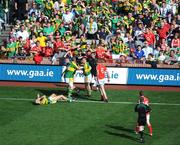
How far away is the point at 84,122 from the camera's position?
2197cm

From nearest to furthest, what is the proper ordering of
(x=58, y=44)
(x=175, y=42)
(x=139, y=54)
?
(x=139, y=54) → (x=175, y=42) → (x=58, y=44)

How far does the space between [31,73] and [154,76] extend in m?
6.54

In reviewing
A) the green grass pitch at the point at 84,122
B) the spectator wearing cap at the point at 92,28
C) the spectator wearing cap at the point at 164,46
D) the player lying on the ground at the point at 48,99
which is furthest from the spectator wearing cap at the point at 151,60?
the player lying on the ground at the point at 48,99

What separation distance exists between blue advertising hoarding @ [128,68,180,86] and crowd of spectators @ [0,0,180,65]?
0.91 meters

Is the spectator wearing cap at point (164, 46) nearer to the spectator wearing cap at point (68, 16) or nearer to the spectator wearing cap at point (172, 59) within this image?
the spectator wearing cap at point (172, 59)

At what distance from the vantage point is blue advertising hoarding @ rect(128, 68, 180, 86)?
28.3 meters

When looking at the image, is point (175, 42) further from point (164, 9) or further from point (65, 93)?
point (65, 93)

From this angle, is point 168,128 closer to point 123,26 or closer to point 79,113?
point 79,113

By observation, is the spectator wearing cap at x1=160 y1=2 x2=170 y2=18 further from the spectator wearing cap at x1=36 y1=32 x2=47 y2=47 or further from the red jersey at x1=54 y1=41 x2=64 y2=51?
the spectator wearing cap at x1=36 y1=32 x2=47 y2=47

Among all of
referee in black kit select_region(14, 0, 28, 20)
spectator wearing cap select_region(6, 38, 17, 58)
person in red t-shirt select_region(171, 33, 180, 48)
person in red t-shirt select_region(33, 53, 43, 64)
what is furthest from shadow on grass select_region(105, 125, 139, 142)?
referee in black kit select_region(14, 0, 28, 20)

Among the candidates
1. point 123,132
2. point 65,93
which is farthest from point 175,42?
point 123,132

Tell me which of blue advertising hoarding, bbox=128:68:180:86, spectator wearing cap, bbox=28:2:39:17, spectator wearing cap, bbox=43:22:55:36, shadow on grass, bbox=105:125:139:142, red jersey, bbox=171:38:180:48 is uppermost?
spectator wearing cap, bbox=28:2:39:17

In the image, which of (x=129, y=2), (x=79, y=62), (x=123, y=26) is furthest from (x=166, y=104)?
(x=129, y=2)

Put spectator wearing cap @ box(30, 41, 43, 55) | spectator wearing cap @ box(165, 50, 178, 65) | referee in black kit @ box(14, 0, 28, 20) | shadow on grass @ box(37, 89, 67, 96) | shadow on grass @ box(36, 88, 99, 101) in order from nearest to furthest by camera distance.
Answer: shadow on grass @ box(36, 88, 99, 101), shadow on grass @ box(37, 89, 67, 96), spectator wearing cap @ box(165, 50, 178, 65), spectator wearing cap @ box(30, 41, 43, 55), referee in black kit @ box(14, 0, 28, 20)
